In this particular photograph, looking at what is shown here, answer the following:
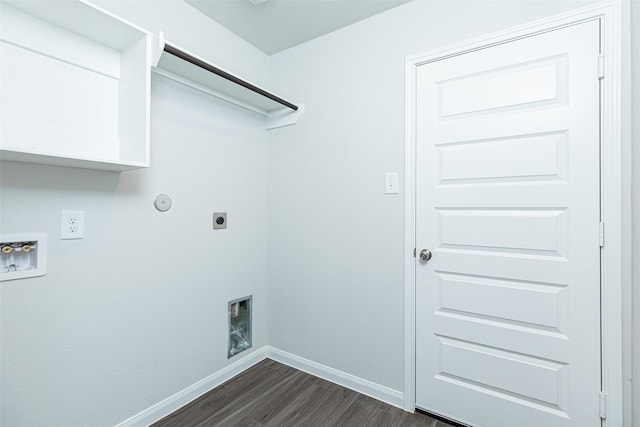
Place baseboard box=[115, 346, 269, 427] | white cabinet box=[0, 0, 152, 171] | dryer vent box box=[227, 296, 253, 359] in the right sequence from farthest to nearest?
dryer vent box box=[227, 296, 253, 359]
baseboard box=[115, 346, 269, 427]
white cabinet box=[0, 0, 152, 171]

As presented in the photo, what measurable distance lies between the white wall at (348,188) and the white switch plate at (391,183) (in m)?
0.04

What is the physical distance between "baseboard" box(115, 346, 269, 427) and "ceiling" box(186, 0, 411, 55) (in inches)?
90.0

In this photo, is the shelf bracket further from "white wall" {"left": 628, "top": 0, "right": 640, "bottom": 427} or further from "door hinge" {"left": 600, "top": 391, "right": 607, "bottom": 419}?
"door hinge" {"left": 600, "top": 391, "right": 607, "bottom": 419}

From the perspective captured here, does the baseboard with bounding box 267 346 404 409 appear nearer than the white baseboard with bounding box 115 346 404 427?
No

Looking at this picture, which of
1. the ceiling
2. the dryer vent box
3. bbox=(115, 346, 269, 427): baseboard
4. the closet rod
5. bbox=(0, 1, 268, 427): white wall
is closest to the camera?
bbox=(0, 1, 268, 427): white wall

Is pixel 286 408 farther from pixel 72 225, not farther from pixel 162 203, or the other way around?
pixel 72 225

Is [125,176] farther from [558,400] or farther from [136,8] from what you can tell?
[558,400]

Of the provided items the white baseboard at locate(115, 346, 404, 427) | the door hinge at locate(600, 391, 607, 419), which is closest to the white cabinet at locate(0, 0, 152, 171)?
the white baseboard at locate(115, 346, 404, 427)

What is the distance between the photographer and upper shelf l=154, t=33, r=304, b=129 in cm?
152

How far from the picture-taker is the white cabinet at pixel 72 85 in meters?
1.16

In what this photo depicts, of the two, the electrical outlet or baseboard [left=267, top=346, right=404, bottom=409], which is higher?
the electrical outlet

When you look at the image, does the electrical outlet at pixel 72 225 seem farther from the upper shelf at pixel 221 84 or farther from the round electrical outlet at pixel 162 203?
the upper shelf at pixel 221 84

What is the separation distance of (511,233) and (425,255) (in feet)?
1.41

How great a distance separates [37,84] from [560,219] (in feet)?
7.58
